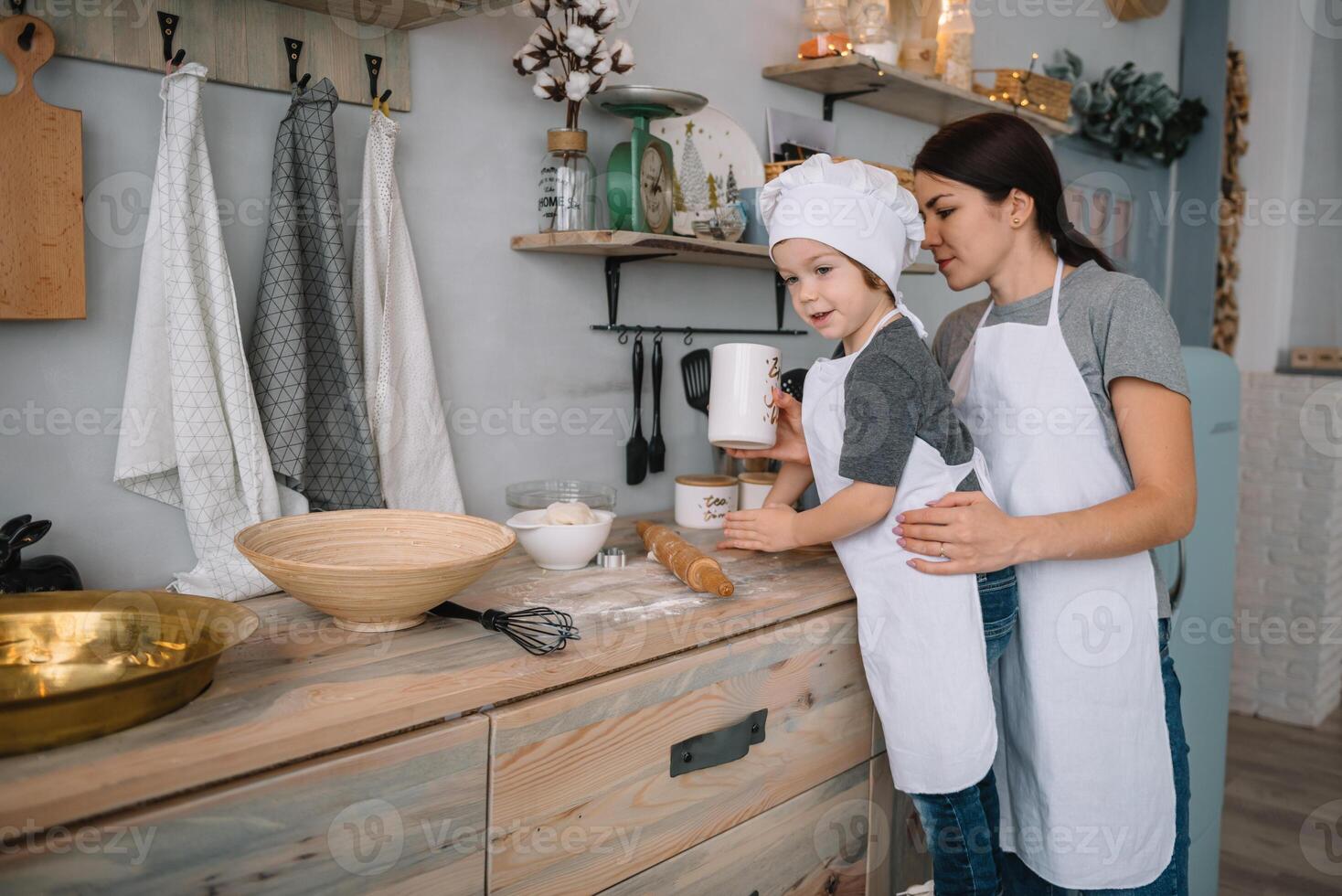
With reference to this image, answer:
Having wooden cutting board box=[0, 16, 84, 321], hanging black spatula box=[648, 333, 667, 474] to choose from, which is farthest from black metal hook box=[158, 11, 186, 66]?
hanging black spatula box=[648, 333, 667, 474]

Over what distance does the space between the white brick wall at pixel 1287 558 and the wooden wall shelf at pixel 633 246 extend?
8.70 feet

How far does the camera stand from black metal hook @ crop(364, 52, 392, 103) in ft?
5.12

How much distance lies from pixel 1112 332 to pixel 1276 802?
228 centimetres

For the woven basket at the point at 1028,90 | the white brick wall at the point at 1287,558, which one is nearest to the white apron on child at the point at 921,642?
the woven basket at the point at 1028,90

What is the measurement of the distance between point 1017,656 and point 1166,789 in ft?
1.00

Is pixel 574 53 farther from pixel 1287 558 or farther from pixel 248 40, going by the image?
pixel 1287 558

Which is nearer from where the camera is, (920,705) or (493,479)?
(920,705)

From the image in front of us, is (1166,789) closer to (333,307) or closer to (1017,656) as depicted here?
(1017,656)

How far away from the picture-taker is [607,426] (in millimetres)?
2014

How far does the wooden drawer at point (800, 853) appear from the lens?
4.34 feet

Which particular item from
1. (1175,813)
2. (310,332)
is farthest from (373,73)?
(1175,813)

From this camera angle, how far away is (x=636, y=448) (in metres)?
2.03

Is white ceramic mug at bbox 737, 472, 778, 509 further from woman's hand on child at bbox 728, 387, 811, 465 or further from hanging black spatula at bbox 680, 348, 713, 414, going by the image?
hanging black spatula at bbox 680, 348, 713, 414

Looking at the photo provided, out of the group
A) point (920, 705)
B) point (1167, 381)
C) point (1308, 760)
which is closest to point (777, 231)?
point (1167, 381)
